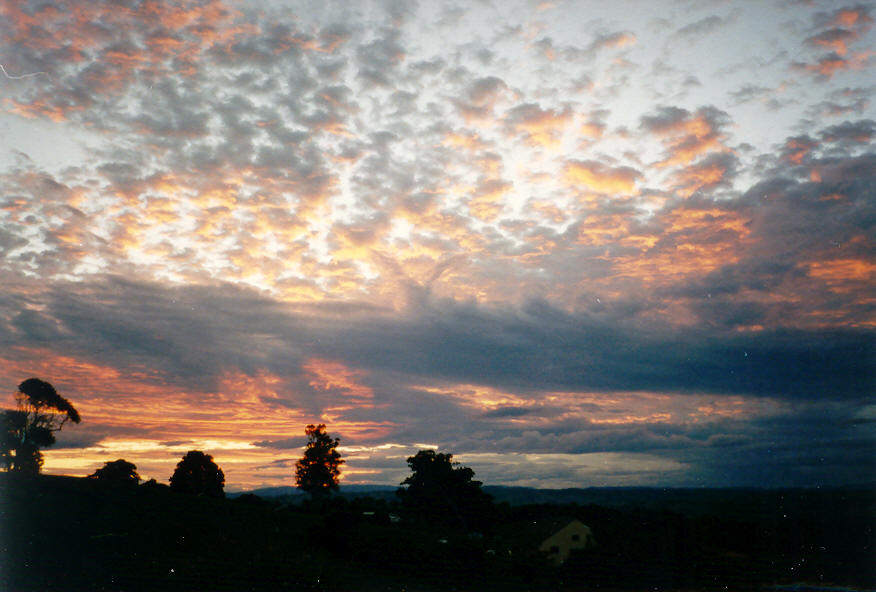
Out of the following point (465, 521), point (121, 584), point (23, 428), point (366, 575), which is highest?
point (23, 428)

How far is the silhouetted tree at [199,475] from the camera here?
47.5m

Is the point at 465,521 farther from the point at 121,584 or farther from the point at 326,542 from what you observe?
the point at 121,584

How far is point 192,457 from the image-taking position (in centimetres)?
4947

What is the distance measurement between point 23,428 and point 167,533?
81.2ft

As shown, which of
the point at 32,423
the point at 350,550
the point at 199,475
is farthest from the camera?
the point at 199,475

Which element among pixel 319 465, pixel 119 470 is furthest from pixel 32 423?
pixel 319 465

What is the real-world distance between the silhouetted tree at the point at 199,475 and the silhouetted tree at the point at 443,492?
55.3 feet

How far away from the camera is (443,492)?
48.8 meters

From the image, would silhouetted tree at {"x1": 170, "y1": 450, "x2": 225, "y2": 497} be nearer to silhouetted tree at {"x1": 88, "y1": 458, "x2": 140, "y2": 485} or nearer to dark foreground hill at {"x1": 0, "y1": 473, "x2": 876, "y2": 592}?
silhouetted tree at {"x1": 88, "y1": 458, "x2": 140, "y2": 485}

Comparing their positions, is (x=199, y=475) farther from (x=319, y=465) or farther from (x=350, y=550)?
(x=350, y=550)

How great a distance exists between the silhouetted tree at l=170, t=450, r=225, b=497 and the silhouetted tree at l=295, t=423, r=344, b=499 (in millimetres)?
8317

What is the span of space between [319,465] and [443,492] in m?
14.9

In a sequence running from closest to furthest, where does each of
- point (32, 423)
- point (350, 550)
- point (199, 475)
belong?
point (350, 550)
point (32, 423)
point (199, 475)

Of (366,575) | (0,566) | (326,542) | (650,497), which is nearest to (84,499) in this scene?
(0,566)
